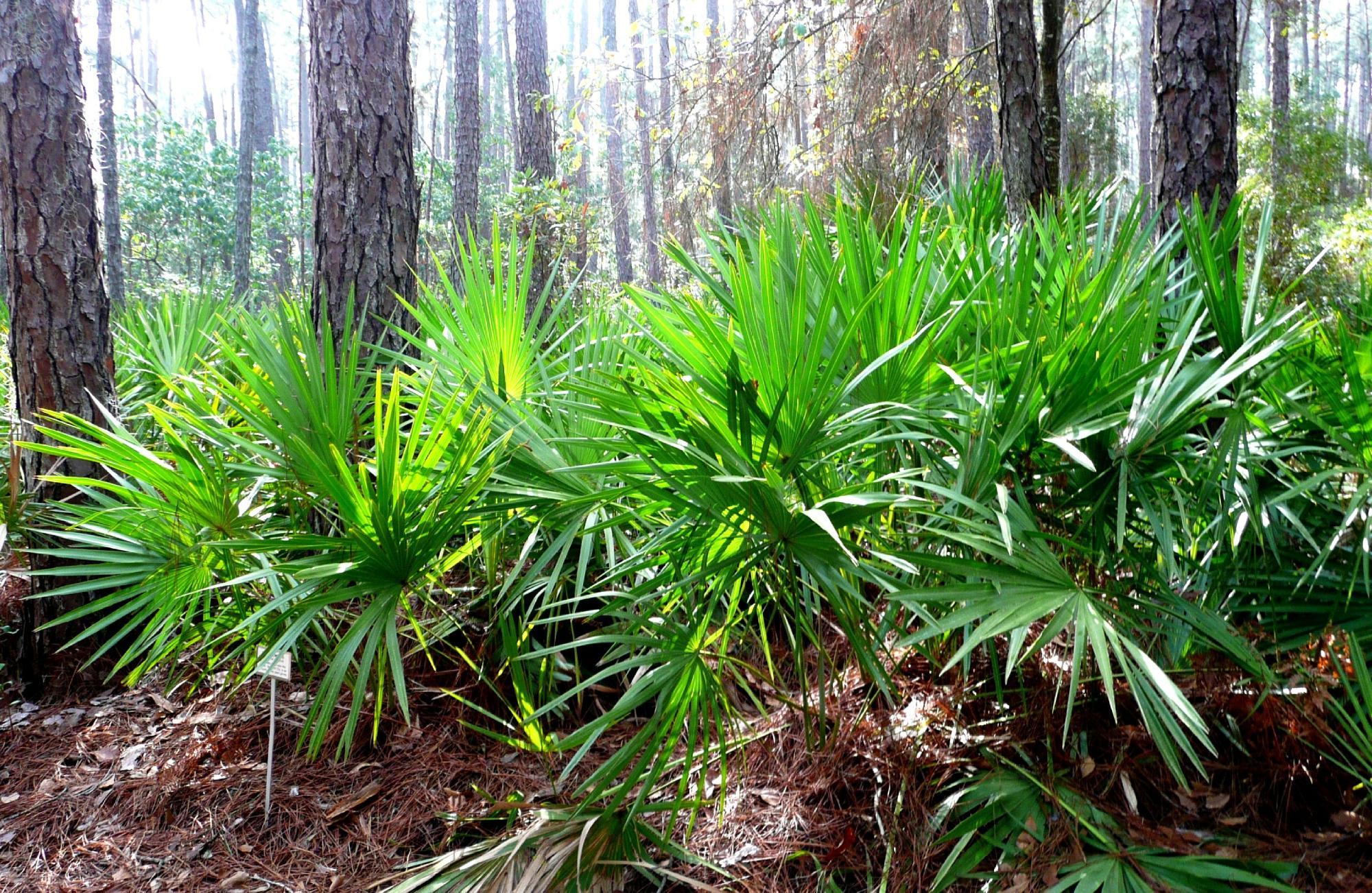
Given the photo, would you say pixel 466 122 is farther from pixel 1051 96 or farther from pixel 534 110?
pixel 1051 96

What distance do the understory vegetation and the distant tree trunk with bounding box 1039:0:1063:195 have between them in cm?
243

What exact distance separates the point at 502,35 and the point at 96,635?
3284cm

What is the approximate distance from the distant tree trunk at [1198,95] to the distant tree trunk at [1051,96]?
1137 millimetres

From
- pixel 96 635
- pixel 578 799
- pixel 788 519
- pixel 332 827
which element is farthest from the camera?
pixel 96 635

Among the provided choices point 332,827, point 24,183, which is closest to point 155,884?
point 332,827

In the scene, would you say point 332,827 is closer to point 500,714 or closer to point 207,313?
point 500,714

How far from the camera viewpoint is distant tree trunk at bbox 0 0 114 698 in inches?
129

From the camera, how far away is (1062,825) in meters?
1.87

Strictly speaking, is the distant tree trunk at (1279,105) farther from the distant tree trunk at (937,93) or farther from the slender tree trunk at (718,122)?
the slender tree trunk at (718,122)

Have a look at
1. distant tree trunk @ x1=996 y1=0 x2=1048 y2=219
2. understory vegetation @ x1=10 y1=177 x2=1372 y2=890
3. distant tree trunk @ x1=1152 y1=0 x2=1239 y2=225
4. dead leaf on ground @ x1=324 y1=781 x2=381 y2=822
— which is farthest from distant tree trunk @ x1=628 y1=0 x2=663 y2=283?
distant tree trunk @ x1=1152 y1=0 x2=1239 y2=225

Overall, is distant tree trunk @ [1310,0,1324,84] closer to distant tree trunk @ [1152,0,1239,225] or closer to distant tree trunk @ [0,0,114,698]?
distant tree trunk @ [1152,0,1239,225]

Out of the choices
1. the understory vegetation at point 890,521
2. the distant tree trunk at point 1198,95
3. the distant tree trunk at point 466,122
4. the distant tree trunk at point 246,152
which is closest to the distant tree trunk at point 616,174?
the distant tree trunk at point 466,122

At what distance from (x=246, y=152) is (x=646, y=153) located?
1074 centimetres

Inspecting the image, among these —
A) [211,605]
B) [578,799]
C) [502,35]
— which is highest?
[502,35]
